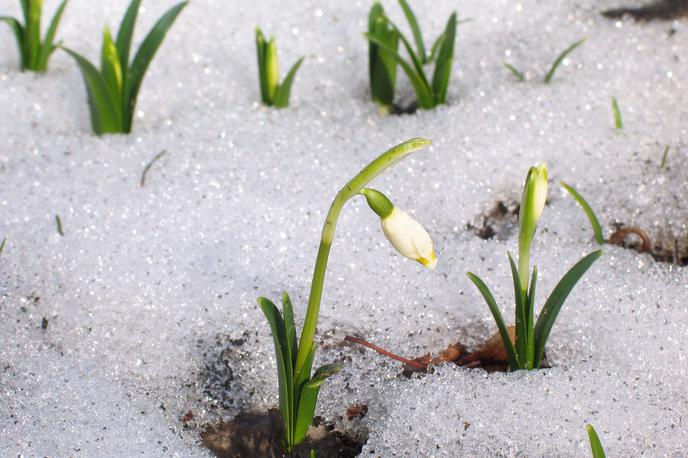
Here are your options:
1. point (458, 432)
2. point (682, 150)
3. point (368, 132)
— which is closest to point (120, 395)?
point (458, 432)

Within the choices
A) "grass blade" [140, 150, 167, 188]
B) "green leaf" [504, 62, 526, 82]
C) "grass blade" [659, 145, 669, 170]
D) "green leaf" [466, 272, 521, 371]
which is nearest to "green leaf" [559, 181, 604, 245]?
"grass blade" [659, 145, 669, 170]

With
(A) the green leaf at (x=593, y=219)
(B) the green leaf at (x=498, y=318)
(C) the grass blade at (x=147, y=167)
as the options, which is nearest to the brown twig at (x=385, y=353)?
(B) the green leaf at (x=498, y=318)

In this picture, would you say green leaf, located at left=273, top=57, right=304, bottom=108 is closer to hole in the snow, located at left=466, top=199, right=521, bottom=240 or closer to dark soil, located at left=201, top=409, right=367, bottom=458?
hole in the snow, located at left=466, top=199, right=521, bottom=240

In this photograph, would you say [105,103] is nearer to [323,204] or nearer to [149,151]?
[149,151]

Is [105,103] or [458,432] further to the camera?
[105,103]

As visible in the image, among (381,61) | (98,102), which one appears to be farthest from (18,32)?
(381,61)

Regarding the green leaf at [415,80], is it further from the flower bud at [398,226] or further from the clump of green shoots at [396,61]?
the flower bud at [398,226]

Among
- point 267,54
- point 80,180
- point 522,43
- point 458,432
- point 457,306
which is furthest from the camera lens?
point 522,43
